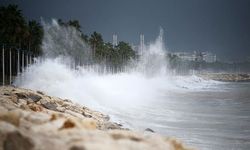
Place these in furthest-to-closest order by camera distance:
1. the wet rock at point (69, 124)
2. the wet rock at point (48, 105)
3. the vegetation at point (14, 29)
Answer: the vegetation at point (14, 29) < the wet rock at point (48, 105) < the wet rock at point (69, 124)

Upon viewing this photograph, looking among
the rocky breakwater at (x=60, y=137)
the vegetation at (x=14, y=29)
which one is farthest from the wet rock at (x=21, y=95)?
the vegetation at (x=14, y=29)

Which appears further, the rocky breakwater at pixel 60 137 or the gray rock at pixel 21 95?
the gray rock at pixel 21 95

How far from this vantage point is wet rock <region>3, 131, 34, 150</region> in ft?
18.9

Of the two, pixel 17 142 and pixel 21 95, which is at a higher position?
pixel 17 142

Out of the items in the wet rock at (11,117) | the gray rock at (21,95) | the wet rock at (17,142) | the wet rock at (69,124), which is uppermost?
the wet rock at (11,117)

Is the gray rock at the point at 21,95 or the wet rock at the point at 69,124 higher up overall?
the wet rock at the point at 69,124

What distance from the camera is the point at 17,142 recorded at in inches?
232

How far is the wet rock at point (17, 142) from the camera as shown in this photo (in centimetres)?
576

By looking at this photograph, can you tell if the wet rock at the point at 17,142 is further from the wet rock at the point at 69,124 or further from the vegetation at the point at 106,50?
the vegetation at the point at 106,50

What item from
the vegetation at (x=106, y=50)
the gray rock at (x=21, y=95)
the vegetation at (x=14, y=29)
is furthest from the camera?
the vegetation at (x=106, y=50)

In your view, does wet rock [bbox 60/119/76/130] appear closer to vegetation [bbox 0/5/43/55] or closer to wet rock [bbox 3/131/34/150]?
wet rock [bbox 3/131/34/150]

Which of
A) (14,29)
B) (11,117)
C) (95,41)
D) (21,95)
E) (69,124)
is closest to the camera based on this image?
(69,124)

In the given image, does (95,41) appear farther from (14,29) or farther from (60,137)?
(60,137)

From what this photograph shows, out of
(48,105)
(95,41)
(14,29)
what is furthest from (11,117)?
(95,41)
